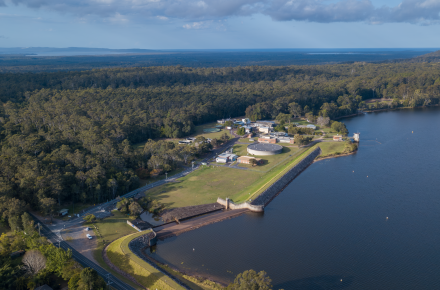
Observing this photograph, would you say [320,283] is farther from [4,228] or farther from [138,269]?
[4,228]

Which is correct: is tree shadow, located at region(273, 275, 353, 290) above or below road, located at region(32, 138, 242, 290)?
below

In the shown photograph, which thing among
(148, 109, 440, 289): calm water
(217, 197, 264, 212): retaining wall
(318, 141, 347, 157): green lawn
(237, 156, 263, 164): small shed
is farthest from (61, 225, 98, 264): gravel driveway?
(318, 141, 347, 157): green lawn

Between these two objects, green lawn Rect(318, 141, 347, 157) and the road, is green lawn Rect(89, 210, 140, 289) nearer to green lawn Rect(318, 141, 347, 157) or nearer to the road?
the road

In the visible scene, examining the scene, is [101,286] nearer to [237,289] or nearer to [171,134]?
[237,289]

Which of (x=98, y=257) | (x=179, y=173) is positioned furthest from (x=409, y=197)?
(x=98, y=257)

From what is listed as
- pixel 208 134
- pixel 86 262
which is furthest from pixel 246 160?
pixel 86 262

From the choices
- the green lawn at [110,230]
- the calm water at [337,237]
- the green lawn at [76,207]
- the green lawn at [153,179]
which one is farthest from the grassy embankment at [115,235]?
the green lawn at [153,179]
